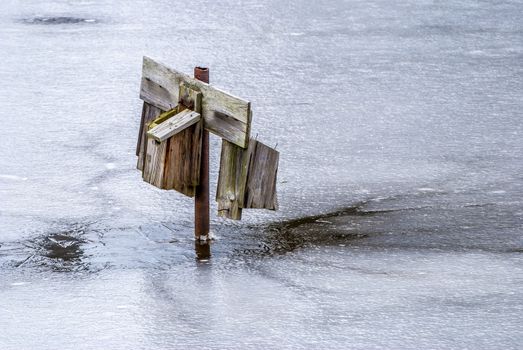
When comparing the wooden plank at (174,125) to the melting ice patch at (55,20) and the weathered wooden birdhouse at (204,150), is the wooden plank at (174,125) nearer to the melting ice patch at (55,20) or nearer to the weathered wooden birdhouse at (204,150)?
the weathered wooden birdhouse at (204,150)

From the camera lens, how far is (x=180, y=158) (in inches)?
281

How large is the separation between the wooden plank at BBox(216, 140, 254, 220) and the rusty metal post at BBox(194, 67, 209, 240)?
160 mm

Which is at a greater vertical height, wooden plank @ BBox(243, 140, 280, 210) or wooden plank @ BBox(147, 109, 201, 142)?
wooden plank @ BBox(147, 109, 201, 142)

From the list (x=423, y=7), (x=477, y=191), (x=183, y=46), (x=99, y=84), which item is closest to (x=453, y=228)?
(x=477, y=191)

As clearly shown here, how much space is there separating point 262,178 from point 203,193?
53 centimetres

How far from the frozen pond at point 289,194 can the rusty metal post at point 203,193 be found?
0.49ft

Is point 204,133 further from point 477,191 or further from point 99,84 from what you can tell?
point 99,84

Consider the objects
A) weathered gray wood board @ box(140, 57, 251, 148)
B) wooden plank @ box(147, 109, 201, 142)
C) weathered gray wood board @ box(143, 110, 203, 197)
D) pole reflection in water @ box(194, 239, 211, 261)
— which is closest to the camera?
weathered gray wood board @ box(140, 57, 251, 148)

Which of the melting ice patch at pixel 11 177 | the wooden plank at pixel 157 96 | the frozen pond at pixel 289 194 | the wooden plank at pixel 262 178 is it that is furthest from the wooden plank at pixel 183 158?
the melting ice patch at pixel 11 177

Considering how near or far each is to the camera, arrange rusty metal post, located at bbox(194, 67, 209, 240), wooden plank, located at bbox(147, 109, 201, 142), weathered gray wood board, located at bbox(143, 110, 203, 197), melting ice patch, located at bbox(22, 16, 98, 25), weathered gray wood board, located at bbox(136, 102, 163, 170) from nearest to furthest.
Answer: wooden plank, located at bbox(147, 109, 201, 142)
weathered gray wood board, located at bbox(143, 110, 203, 197)
rusty metal post, located at bbox(194, 67, 209, 240)
weathered gray wood board, located at bbox(136, 102, 163, 170)
melting ice patch, located at bbox(22, 16, 98, 25)

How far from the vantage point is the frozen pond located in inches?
254

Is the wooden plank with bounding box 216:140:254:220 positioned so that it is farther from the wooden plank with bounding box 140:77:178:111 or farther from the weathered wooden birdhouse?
the wooden plank with bounding box 140:77:178:111

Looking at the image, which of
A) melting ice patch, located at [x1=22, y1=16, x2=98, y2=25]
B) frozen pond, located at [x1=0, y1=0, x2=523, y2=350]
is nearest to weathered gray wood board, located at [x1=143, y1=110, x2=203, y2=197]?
frozen pond, located at [x1=0, y1=0, x2=523, y2=350]

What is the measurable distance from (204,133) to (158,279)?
96cm
